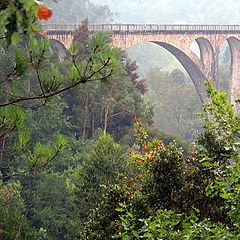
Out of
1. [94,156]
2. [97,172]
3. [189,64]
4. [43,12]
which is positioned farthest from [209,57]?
[43,12]

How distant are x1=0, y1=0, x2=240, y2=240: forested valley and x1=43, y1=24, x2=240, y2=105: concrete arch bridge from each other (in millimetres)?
1927

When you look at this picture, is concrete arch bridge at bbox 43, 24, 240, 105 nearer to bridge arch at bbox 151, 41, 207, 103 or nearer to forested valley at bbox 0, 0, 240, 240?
bridge arch at bbox 151, 41, 207, 103

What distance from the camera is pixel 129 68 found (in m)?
30.3

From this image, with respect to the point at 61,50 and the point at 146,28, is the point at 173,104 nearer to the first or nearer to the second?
the point at 146,28

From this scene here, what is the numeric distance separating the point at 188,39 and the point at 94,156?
803 inches

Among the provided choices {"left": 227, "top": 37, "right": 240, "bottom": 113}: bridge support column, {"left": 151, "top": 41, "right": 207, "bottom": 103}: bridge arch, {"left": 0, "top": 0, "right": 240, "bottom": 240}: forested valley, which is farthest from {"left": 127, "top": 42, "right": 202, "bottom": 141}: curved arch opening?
{"left": 0, "top": 0, "right": 240, "bottom": 240}: forested valley

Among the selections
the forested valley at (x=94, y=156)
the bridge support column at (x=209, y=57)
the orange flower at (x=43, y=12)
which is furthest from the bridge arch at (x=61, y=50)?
the orange flower at (x=43, y=12)

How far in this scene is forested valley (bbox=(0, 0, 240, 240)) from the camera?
5008 mm

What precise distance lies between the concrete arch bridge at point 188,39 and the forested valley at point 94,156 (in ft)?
6.32

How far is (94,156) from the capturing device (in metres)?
16.3

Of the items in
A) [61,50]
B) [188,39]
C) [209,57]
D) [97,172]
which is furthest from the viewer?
[209,57]

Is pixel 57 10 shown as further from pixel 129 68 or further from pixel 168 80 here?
pixel 129 68

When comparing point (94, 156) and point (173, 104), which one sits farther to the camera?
point (173, 104)

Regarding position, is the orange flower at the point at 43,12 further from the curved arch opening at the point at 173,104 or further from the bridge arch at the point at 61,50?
the curved arch opening at the point at 173,104
